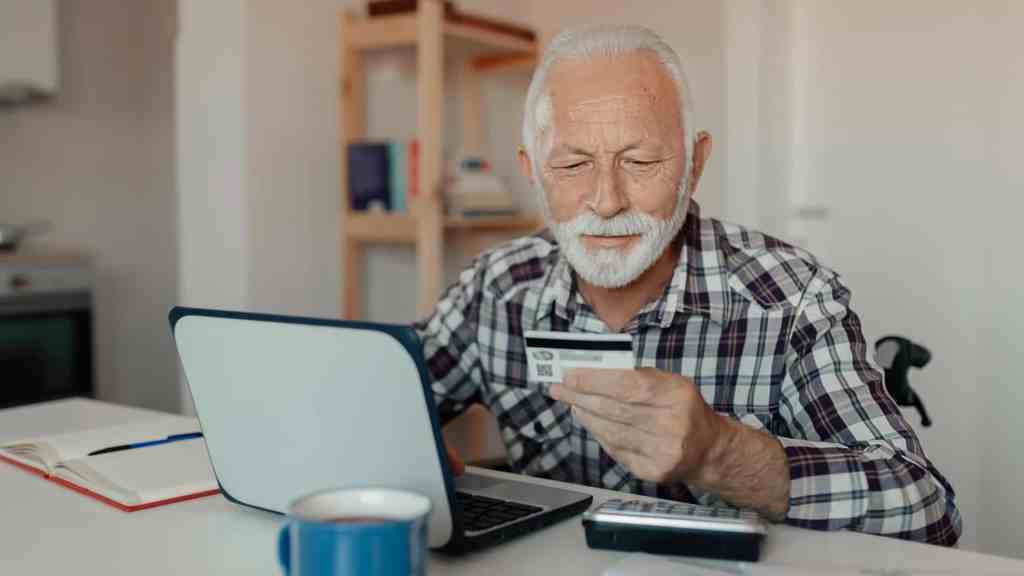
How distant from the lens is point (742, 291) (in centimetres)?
127

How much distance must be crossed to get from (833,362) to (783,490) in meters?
0.25

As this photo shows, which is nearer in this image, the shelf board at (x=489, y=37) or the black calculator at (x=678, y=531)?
the black calculator at (x=678, y=531)

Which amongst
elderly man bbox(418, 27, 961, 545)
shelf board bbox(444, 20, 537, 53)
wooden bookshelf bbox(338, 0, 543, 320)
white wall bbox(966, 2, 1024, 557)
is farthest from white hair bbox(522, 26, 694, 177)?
white wall bbox(966, 2, 1024, 557)

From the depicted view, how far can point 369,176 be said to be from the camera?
270 cm

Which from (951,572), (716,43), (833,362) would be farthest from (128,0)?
(951,572)

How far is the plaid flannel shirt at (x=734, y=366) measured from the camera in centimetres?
96

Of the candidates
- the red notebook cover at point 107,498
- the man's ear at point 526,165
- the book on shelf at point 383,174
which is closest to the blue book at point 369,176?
the book on shelf at point 383,174

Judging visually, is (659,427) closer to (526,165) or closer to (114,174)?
(526,165)

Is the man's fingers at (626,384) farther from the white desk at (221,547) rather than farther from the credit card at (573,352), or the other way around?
the white desk at (221,547)

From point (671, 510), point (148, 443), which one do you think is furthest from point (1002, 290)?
point (148, 443)

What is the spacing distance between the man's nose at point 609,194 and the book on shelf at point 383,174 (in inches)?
58.7

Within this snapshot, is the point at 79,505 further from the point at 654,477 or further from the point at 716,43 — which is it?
the point at 716,43

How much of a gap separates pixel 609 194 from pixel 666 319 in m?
0.19

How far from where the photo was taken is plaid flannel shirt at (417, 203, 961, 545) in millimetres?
957
